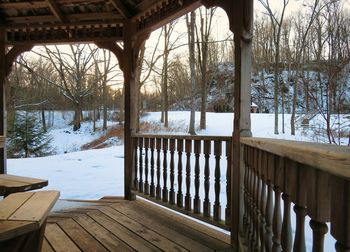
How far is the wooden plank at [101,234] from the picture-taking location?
3021 mm

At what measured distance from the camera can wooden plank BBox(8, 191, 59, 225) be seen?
1.76m

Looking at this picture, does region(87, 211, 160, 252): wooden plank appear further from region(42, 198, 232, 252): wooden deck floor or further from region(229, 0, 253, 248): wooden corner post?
region(229, 0, 253, 248): wooden corner post

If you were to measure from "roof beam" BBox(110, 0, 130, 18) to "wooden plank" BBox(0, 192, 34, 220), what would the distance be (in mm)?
3133

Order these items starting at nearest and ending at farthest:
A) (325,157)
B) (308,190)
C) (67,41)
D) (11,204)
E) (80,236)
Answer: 1. (325,157)
2. (308,190)
3. (11,204)
4. (80,236)
5. (67,41)

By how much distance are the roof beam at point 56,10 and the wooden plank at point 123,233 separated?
2900 millimetres

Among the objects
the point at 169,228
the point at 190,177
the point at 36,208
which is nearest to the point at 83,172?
the point at 190,177

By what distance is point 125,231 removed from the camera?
346 cm

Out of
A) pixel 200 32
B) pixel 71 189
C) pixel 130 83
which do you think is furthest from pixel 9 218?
pixel 200 32

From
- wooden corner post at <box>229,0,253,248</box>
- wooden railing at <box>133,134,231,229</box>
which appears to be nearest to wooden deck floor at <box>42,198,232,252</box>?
wooden railing at <box>133,134,231,229</box>

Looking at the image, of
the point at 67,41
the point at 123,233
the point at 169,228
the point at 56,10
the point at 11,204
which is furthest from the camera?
the point at 67,41

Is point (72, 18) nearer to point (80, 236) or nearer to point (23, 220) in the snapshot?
point (80, 236)

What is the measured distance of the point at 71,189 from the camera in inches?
254

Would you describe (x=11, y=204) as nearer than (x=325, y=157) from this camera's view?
No

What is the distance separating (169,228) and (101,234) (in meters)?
0.70
